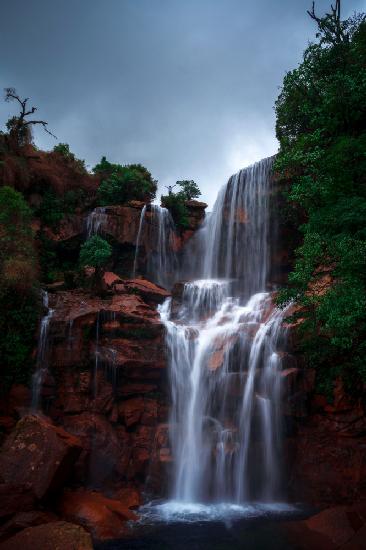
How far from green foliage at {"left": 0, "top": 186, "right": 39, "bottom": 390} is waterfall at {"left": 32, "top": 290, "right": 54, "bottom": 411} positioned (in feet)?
0.99

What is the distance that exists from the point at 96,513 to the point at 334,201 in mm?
11076

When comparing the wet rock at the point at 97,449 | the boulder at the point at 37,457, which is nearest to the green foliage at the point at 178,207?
the wet rock at the point at 97,449

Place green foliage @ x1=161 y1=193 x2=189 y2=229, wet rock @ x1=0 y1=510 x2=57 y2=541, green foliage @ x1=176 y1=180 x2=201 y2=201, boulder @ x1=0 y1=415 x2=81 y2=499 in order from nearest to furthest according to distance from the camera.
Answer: wet rock @ x1=0 y1=510 x2=57 y2=541
boulder @ x1=0 y1=415 x2=81 y2=499
green foliage @ x1=161 y1=193 x2=189 y2=229
green foliage @ x1=176 y1=180 x2=201 y2=201

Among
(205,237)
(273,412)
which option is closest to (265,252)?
(205,237)

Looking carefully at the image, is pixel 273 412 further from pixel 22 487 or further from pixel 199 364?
pixel 22 487

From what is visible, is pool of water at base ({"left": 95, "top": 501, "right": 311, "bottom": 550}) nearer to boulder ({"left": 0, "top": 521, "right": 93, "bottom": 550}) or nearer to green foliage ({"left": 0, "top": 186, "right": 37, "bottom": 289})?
boulder ({"left": 0, "top": 521, "right": 93, "bottom": 550})

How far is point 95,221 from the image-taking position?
2373cm

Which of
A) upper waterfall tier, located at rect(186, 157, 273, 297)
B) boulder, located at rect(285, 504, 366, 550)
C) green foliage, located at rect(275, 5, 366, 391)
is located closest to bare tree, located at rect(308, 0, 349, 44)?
green foliage, located at rect(275, 5, 366, 391)

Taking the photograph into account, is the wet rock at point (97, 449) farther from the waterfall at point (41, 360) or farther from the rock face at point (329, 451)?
the rock face at point (329, 451)

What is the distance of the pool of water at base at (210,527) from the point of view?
29.8 ft

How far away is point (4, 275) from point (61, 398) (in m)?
5.34

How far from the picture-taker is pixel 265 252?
23047mm

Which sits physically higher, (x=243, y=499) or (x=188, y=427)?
(x=188, y=427)

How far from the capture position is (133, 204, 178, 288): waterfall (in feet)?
79.7
